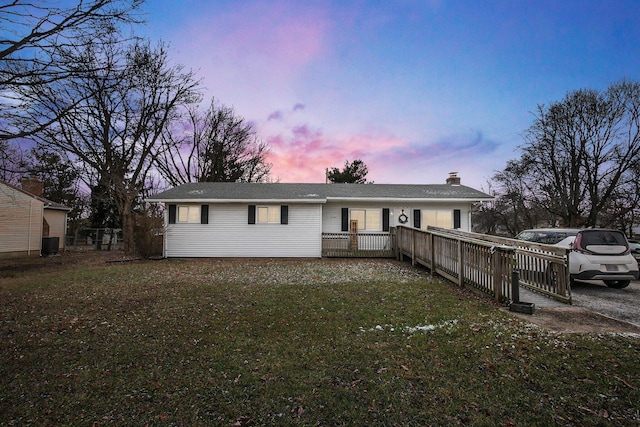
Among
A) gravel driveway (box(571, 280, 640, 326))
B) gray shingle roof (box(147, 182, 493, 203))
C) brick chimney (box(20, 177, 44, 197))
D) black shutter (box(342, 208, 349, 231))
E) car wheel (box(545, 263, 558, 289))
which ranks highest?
brick chimney (box(20, 177, 44, 197))

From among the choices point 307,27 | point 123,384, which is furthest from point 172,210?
point 123,384

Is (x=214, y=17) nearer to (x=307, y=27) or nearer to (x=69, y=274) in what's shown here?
(x=307, y=27)

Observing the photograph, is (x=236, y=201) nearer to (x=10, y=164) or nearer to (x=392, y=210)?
(x=392, y=210)

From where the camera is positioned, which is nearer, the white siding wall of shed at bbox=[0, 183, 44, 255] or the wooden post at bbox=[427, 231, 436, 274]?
the wooden post at bbox=[427, 231, 436, 274]

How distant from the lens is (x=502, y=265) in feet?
18.6

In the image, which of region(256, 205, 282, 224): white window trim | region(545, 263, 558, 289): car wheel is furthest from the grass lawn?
region(256, 205, 282, 224): white window trim

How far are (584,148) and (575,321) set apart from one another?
19.5 metres

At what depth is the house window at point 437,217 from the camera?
49.8 feet

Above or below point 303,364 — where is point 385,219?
above

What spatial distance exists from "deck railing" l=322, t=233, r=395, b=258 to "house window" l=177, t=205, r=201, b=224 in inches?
244

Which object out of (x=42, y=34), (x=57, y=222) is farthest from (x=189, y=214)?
(x=57, y=222)

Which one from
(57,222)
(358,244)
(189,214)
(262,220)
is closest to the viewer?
(189,214)

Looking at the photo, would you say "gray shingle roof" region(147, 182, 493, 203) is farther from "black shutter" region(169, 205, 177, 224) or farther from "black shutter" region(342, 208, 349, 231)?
"black shutter" region(342, 208, 349, 231)

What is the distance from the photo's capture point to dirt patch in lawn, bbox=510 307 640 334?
4207 millimetres
